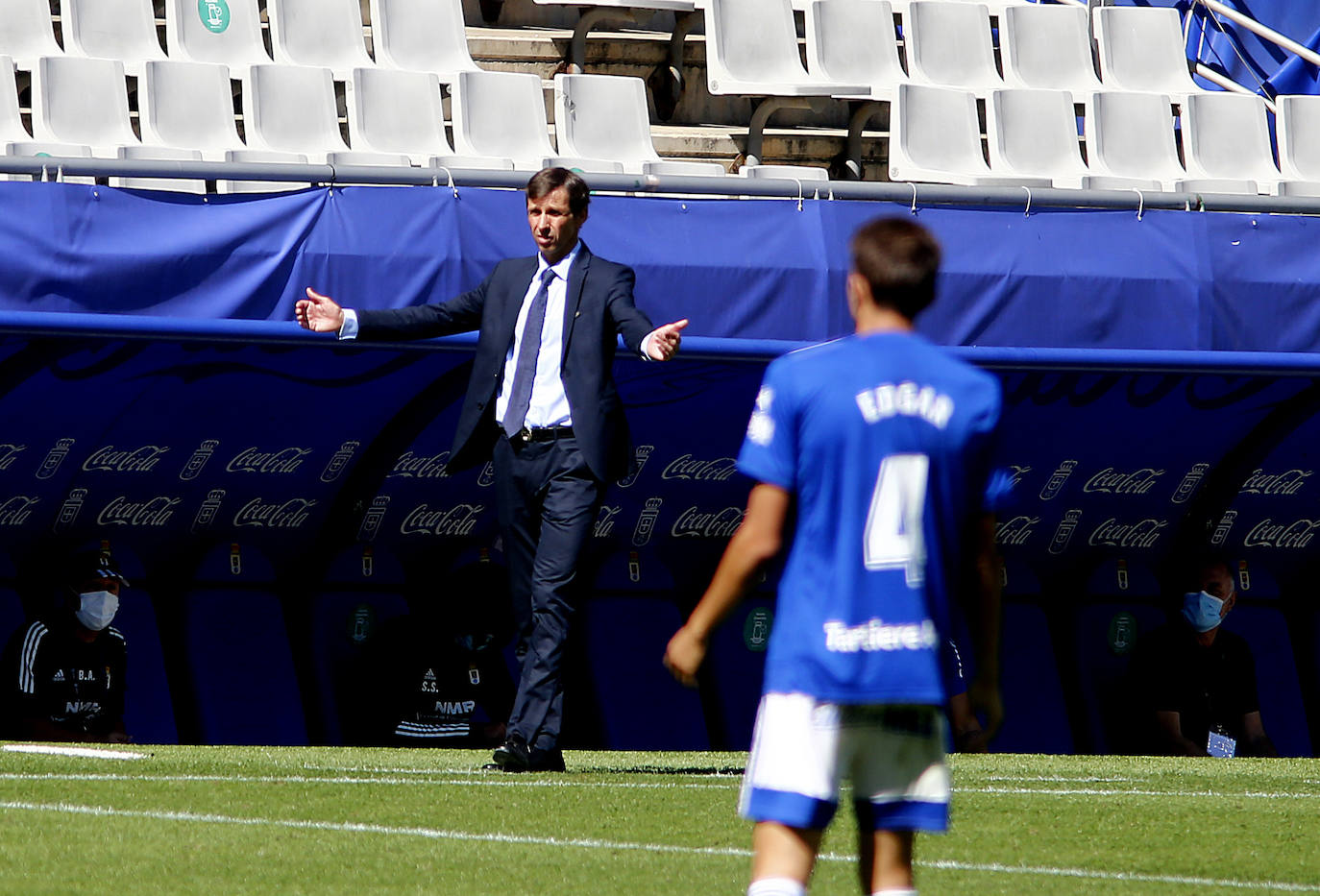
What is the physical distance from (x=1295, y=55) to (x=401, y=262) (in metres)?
9.06

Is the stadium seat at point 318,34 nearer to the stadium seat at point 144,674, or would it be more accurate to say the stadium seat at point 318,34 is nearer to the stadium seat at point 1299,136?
the stadium seat at point 144,674

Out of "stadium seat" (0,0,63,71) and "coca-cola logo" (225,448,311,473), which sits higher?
"stadium seat" (0,0,63,71)

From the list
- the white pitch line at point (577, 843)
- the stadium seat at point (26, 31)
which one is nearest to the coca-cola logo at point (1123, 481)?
the white pitch line at point (577, 843)

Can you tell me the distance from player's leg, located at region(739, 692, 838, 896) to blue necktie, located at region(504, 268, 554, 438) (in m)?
3.42

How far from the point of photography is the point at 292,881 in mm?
4656

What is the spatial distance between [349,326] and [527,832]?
7.10ft

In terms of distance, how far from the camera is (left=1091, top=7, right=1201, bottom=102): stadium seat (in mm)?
14602

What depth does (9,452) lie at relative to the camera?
29.9ft

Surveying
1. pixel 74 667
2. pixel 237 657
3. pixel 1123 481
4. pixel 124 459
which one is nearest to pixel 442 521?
pixel 237 657

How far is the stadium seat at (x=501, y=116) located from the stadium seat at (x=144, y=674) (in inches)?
136

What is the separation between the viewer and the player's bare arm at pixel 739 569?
3432mm

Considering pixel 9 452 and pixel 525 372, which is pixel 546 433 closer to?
pixel 525 372

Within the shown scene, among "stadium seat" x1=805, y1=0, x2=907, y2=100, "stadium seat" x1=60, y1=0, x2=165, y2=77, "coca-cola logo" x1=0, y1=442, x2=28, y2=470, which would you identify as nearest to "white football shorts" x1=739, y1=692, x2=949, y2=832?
"coca-cola logo" x1=0, y1=442, x2=28, y2=470

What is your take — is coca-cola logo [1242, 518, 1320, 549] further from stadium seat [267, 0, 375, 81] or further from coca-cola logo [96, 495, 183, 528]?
stadium seat [267, 0, 375, 81]
